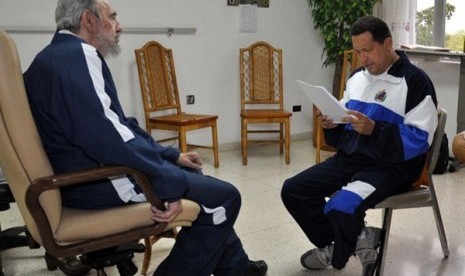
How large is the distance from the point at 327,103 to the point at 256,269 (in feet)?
2.67

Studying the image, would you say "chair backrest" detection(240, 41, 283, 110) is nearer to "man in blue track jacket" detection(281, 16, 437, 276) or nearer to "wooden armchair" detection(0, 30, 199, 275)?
"man in blue track jacket" detection(281, 16, 437, 276)

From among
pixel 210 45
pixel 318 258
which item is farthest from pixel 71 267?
pixel 210 45

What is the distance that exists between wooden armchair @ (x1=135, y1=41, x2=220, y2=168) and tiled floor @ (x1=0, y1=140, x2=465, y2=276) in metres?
0.52

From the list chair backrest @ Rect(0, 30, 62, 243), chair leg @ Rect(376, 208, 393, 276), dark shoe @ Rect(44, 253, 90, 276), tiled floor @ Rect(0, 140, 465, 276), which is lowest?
tiled floor @ Rect(0, 140, 465, 276)

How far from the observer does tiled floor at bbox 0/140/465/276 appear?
211cm

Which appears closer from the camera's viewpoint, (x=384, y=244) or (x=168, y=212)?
(x=168, y=212)

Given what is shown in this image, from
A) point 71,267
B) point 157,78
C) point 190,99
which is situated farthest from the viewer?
point 190,99

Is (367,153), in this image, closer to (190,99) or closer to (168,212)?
(168,212)

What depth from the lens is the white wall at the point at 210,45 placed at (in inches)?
139

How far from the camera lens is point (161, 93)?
393cm

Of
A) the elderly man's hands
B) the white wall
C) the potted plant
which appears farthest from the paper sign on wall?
the elderly man's hands

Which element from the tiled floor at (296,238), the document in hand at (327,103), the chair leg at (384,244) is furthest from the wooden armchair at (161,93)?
the chair leg at (384,244)

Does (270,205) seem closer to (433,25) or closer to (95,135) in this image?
(95,135)

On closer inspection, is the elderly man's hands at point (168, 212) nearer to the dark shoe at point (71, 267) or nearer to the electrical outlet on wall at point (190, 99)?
the dark shoe at point (71, 267)
